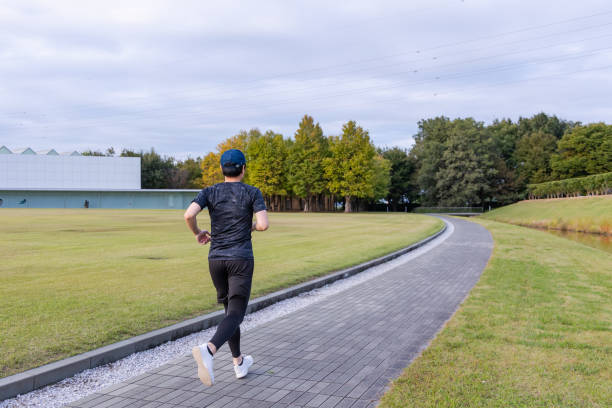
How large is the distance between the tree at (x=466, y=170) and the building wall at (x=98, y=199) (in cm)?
4317

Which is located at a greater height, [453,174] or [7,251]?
[453,174]

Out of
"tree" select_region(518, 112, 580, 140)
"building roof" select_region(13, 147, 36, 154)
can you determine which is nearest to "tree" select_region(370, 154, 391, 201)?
"tree" select_region(518, 112, 580, 140)

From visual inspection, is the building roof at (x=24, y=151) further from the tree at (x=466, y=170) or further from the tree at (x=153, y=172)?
the tree at (x=466, y=170)

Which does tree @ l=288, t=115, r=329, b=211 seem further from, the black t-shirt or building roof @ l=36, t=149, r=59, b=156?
the black t-shirt

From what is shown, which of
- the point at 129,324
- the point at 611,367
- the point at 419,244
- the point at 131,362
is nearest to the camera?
the point at 611,367

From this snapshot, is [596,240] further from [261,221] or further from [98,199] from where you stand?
[98,199]

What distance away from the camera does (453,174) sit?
7044 centimetres

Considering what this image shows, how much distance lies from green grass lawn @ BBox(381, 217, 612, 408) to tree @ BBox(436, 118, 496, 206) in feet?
209

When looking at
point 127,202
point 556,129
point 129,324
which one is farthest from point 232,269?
point 556,129

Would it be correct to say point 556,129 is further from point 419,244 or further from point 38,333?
point 38,333

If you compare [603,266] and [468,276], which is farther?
[603,266]

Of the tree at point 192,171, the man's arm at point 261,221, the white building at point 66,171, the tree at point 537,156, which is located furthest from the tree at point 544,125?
the man's arm at point 261,221

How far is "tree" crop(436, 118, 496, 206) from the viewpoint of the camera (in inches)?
2756

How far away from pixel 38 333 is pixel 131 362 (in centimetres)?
138
